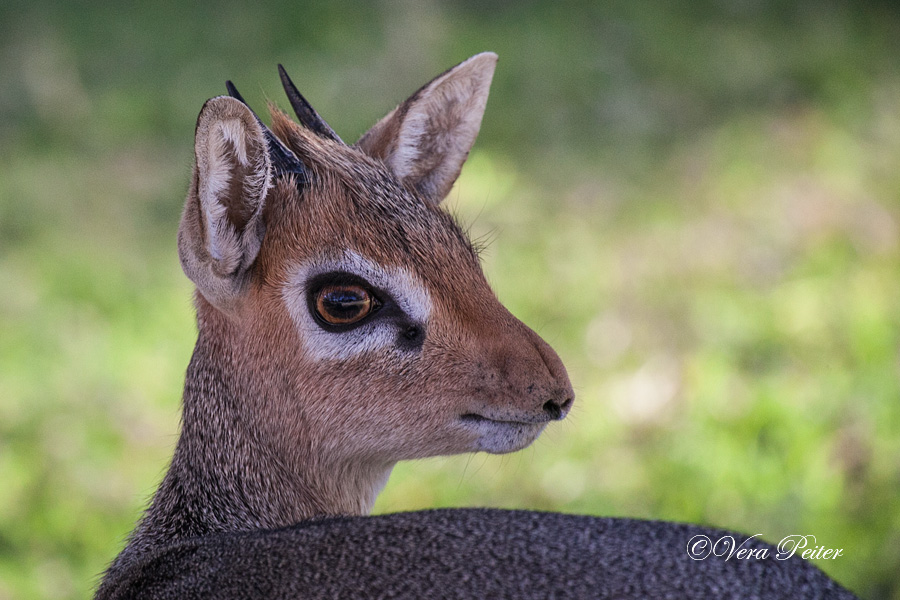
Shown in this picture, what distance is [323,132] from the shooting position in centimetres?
245

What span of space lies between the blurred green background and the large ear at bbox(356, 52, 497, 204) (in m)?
0.32

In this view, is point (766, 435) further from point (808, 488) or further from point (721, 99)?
point (721, 99)

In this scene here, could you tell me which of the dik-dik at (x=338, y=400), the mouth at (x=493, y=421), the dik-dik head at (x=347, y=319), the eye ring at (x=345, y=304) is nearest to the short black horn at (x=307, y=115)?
the dik-dik at (x=338, y=400)

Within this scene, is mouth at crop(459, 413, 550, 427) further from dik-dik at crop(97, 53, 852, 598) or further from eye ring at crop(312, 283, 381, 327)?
eye ring at crop(312, 283, 381, 327)

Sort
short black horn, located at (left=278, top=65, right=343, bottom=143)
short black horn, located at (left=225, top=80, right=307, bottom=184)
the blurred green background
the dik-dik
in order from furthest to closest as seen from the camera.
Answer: the blurred green background, short black horn, located at (left=278, top=65, right=343, bottom=143), short black horn, located at (left=225, top=80, right=307, bottom=184), the dik-dik

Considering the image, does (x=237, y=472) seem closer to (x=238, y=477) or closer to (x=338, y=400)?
(x=238, y=477)

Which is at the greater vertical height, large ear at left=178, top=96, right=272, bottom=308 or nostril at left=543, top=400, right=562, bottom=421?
large ear at left=178, top=96, right=272, bottom=308

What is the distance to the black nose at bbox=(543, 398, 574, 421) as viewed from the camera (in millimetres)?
2039

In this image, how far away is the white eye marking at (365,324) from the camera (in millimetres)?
2062

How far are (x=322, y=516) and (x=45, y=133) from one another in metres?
5.06

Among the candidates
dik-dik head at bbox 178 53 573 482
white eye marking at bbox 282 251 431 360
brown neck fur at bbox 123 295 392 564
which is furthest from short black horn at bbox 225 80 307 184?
brown neck fur at bbox 123 295 392 564

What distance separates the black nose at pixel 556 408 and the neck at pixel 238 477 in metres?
0.43

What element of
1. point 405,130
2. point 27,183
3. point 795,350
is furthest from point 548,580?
point 27,183

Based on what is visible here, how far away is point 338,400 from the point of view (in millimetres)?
2080
